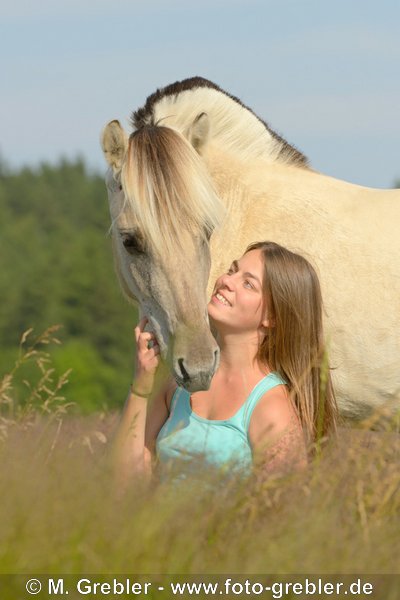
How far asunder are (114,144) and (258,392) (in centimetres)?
169

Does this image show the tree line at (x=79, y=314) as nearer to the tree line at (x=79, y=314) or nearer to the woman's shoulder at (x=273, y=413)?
the tree line at (x=79, y=314)

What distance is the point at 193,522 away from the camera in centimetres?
319

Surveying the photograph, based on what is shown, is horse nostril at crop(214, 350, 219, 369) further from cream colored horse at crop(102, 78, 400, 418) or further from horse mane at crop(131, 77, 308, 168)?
horse mane at crop(131, 77, 308, 168)

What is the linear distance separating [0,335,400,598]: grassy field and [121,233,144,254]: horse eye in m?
1.62

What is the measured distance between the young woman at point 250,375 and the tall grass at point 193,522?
2.44 ft

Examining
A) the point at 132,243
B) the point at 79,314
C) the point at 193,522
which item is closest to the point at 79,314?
the point at 79,314

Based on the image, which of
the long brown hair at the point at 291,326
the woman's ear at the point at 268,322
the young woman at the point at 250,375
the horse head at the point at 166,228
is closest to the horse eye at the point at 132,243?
the horse head at the point at 166,228

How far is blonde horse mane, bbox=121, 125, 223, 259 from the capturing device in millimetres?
4988

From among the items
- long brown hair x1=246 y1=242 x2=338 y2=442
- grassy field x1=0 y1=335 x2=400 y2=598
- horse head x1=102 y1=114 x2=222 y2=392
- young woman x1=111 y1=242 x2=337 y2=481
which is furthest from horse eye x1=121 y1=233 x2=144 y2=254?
grassy field x1=0 y1=335 x2=400 y2=598

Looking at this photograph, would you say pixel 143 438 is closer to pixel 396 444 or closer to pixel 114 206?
pixel 396 444

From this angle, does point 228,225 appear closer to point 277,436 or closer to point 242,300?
point 242,300
